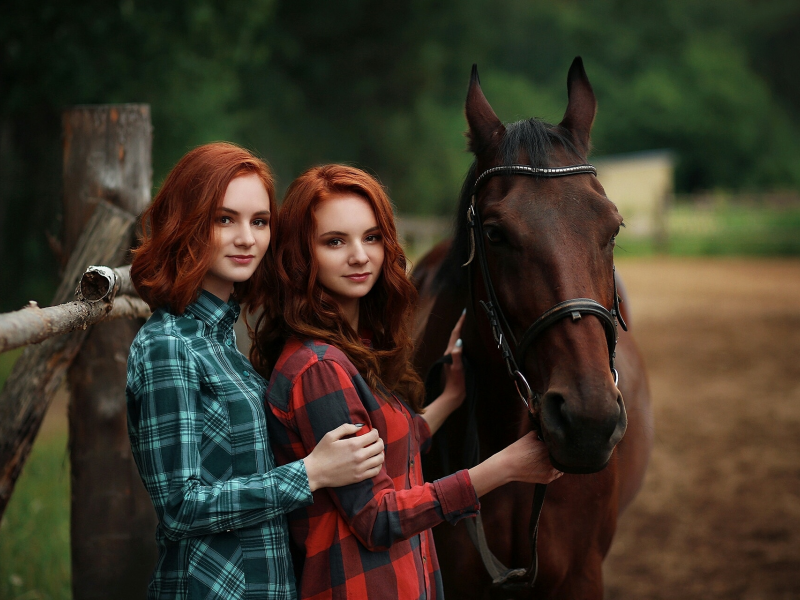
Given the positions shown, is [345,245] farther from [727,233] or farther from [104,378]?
[727,233]

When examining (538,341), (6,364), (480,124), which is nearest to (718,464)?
(480,124)

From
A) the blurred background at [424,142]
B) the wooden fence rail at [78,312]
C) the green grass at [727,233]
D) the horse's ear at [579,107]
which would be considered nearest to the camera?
the wooden fence rail at [78,312]

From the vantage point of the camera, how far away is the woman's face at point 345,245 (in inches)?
65.4

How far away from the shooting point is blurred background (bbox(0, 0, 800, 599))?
15.9ft

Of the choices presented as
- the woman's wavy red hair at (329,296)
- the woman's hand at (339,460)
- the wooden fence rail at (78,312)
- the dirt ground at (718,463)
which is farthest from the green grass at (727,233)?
the woman's hand at (339,460)

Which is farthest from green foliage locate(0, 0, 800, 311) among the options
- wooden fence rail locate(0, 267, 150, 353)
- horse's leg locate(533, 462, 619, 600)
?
horse's leg locate(533, 462, 619, 600)

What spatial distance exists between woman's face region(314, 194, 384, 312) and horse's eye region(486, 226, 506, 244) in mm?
312

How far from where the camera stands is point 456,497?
153cm

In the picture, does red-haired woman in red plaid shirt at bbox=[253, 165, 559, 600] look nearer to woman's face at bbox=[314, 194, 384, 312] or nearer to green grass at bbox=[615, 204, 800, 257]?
woman's face at bbox=[314, 194, 384, 312]

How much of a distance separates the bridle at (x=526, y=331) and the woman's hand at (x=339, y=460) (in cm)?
42

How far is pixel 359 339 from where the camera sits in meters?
1.72

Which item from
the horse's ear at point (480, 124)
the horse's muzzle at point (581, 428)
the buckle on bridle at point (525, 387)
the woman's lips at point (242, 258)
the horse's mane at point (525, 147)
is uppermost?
the horse's ear at point (480, 124)

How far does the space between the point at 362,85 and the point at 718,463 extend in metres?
15.7

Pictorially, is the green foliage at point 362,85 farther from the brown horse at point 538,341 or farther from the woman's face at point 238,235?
the woman's face at point 238,235
